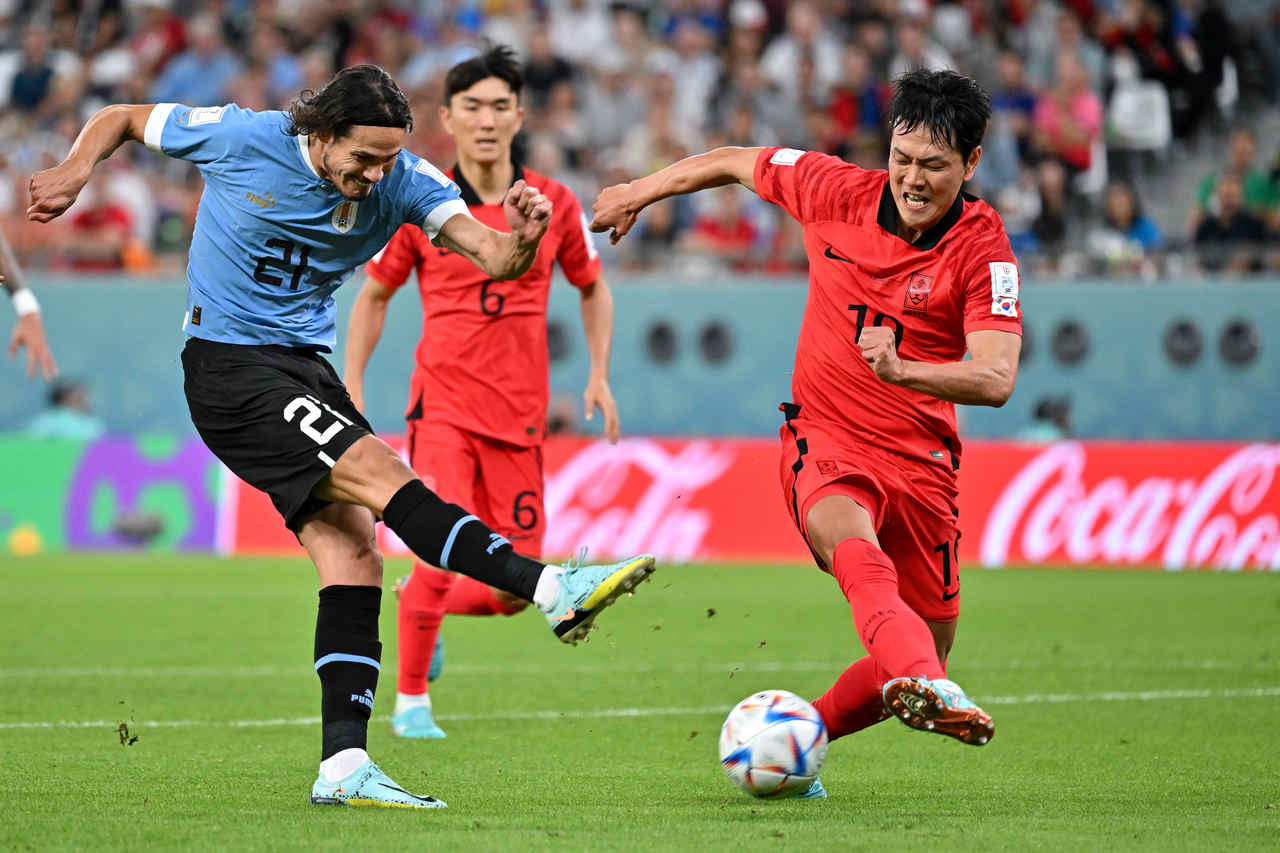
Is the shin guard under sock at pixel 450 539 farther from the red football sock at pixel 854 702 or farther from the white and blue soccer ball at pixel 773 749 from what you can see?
the red football sock at pixel 854 702

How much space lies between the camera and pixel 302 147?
5.67m

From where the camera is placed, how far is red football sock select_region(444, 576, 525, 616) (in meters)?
7.87

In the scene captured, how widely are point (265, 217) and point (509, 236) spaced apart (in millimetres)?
742

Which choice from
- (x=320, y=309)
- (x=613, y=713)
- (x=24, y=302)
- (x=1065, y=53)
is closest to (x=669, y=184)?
(x=320, y=309)

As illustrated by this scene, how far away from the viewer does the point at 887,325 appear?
19.7 feet

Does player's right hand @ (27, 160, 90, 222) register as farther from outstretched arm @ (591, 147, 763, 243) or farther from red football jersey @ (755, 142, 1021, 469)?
red football jersey @ (755, 142, 1021, 469)

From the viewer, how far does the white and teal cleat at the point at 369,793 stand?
5516mm

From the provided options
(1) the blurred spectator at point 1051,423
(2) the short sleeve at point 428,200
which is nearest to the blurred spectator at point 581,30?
(1) the blurred spectator at point 1051,423

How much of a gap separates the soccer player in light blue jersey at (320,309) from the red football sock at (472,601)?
208cm

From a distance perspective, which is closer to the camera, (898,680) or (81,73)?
(898,680)

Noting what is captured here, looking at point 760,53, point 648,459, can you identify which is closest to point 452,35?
point 760,53

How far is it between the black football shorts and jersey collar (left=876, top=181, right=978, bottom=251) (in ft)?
5.91

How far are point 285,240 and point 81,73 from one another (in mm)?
15876

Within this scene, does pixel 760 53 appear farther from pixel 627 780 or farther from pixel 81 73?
pixel 627 780
